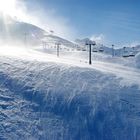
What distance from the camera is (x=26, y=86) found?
67188mm

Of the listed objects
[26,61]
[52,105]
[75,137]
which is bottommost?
[75,137]

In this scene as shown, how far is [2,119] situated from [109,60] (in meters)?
80.8

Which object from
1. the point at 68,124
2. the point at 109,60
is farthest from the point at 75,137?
the point at 109,60

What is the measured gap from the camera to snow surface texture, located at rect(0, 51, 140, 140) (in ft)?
184

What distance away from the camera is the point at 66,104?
204ft

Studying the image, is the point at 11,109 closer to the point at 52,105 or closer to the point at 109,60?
the point at 52,105

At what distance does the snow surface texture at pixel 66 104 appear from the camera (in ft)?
184

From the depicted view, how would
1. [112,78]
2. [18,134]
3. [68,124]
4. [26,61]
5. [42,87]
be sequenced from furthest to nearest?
[26,61]
[112,78]
[42,87]
[68,124]
[18,134]

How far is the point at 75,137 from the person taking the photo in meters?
55.6

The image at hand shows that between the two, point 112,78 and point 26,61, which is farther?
point 26,61

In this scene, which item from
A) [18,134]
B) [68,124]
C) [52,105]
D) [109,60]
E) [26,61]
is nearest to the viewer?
[18,134]

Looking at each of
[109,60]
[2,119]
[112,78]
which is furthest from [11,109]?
[109,60]

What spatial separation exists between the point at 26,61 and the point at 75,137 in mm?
32292

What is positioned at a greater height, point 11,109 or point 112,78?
point 112,78
